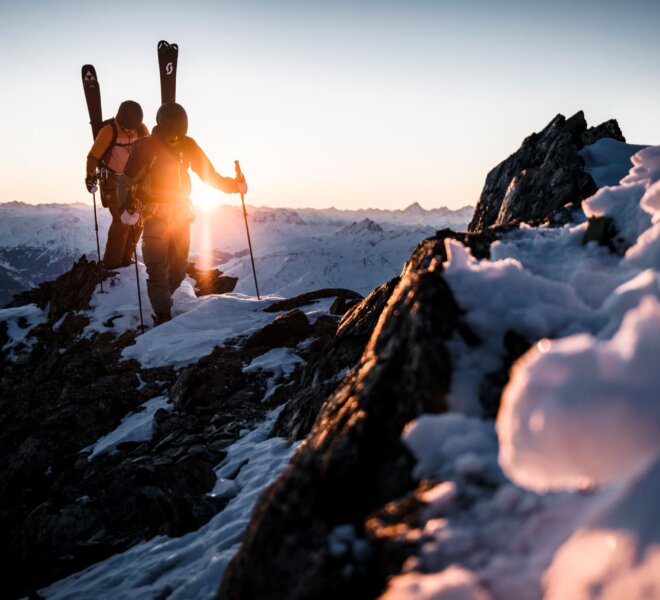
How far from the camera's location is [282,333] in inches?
416

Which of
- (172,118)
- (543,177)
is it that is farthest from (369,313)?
(172,118)

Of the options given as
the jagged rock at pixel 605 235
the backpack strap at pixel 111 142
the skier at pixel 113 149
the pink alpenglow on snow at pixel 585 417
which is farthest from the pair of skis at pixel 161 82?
the pink alpenglow on snow at pixel 585 417

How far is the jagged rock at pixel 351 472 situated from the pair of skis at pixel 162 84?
1716cm

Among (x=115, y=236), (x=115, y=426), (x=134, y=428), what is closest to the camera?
(x=134, y=428)

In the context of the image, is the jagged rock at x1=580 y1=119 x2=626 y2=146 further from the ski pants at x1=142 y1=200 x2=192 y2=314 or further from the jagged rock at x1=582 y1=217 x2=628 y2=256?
the ski pants at x1=142 y1=200 x2=192 y2=314

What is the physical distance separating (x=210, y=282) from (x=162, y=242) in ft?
25.0

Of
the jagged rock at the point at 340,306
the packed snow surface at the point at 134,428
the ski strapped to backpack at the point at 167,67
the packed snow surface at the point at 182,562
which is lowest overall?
the packed snow surface at the point at 134,428

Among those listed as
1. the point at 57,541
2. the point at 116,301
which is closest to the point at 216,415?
the point at 57,541

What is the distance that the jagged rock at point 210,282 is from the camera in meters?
19.0

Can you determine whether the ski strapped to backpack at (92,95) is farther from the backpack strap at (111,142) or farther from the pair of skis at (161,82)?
the backpack strap at (111,142)

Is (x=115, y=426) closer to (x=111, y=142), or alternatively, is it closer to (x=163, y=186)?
(x=163, y=186)

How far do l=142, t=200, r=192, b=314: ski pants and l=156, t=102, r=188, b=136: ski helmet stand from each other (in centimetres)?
184

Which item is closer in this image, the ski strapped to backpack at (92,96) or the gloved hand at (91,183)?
the gloved hand at (91,183)

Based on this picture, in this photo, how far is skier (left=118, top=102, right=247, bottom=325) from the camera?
11258 mm
